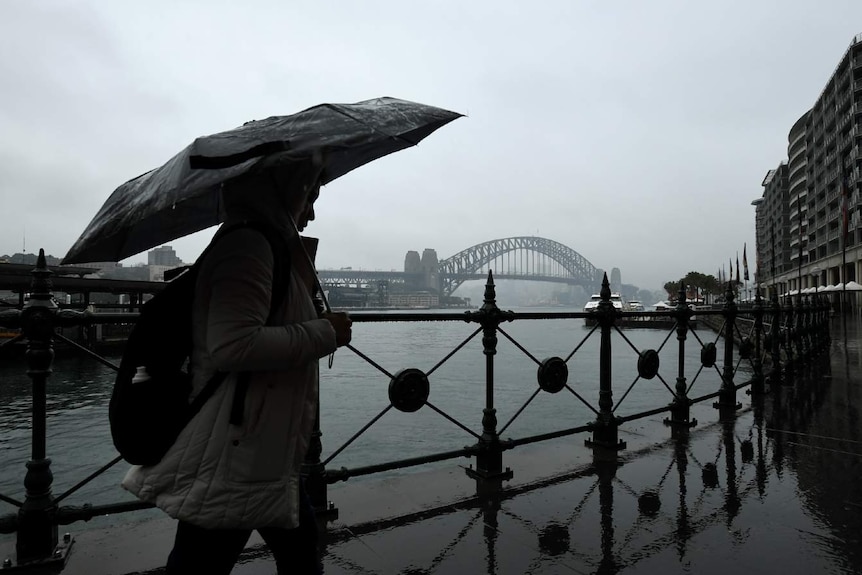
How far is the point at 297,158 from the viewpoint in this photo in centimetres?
150

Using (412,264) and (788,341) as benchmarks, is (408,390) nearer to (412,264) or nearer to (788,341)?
(788,341)

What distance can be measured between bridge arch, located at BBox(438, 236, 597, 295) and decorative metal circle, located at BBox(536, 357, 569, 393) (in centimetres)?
13229

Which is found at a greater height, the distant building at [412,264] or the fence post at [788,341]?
the distant building at [412,264]

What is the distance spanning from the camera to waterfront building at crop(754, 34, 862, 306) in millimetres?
51312

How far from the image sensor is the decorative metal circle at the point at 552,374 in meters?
4.68

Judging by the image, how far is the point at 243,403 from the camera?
152 cm

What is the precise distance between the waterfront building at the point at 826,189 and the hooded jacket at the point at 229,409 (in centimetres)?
4313

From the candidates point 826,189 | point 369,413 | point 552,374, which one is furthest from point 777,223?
point 552,374

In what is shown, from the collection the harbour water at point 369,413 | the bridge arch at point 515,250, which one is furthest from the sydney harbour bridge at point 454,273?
the harbour water at point 369,413

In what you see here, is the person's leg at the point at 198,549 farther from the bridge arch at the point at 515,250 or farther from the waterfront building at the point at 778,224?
the bridge arch at the point at 515,250

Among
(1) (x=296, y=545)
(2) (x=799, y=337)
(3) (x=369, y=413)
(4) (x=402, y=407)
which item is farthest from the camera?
(3) (x=369, y=413)

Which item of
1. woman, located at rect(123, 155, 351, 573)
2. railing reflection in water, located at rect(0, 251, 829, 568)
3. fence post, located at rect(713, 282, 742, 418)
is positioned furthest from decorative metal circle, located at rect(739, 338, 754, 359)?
woman, located at rect(123, 155, 351, 573)

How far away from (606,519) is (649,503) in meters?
0.45

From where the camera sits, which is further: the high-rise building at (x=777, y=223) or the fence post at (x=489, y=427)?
the high-rise building at (x=777, y=223)
